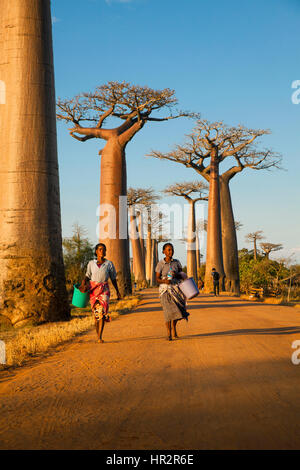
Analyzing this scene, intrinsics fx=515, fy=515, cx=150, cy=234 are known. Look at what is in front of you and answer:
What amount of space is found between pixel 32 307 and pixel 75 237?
59.2ft

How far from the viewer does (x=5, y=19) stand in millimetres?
10555

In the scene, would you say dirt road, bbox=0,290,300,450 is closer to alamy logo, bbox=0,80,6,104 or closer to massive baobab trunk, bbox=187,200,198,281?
alamy logo, bbox=0,80,6,104

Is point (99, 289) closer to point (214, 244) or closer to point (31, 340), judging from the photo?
point (31, 340)

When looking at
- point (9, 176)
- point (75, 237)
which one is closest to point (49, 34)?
point (9, 176)

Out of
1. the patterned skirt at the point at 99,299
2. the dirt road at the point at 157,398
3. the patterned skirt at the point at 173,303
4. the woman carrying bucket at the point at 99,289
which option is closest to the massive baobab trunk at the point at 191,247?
the patterned skirt at the point at 173,303

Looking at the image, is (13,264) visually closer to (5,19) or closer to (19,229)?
(19,229)

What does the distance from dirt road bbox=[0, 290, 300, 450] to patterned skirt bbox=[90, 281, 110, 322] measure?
16.3 inches

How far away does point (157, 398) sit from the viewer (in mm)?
3836

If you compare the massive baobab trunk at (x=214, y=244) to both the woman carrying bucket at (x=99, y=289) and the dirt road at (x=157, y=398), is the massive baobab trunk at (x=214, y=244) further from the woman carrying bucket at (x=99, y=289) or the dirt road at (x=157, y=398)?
the dirt road at (x=157, y=398)

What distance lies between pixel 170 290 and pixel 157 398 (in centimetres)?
346

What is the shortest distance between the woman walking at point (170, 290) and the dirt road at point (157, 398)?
423mm

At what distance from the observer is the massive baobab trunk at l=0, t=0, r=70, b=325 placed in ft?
32.6

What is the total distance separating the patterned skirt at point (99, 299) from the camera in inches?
279

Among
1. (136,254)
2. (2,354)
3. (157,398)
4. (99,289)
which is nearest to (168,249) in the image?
(99,289)
